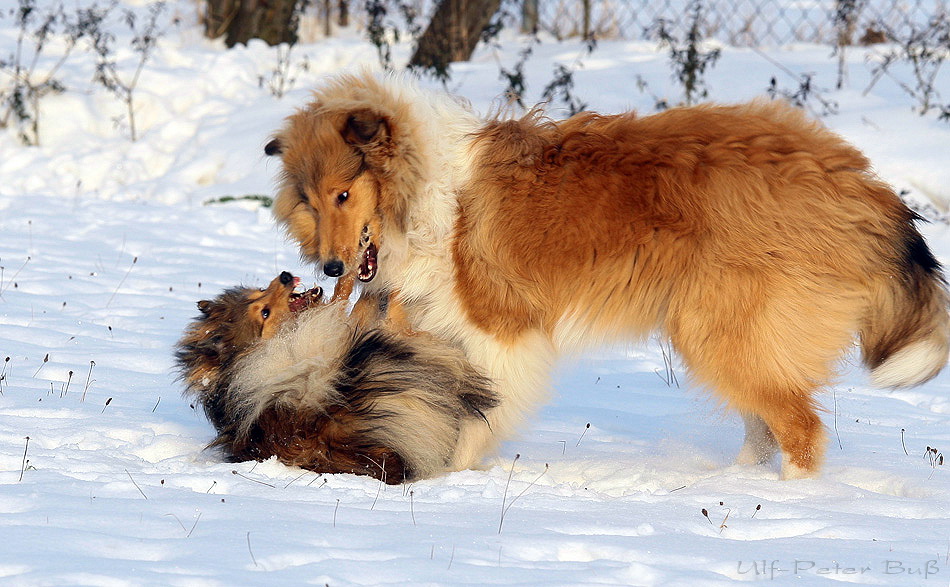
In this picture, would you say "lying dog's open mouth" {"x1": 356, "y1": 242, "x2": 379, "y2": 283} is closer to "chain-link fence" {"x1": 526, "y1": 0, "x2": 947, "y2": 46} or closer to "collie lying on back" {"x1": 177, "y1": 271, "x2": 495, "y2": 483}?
"collie lying on back" {"x1": 177, "y1": 271, "x2": 495, "y2": 483}

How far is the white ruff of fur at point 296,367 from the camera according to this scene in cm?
365

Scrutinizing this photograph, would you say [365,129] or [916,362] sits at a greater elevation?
[365,129]

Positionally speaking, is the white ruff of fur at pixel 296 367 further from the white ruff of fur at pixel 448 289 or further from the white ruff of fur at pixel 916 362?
the white ruff of fur at pixel 916 362

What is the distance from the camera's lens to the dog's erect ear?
376cm

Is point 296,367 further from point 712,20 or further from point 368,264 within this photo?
point 712,20

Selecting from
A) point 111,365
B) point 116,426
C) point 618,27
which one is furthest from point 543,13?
point 116,426

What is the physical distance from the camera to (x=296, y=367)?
371 centimetres

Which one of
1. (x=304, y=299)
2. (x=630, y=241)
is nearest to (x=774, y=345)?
(x=630, y=241)

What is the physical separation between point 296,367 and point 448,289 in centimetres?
65

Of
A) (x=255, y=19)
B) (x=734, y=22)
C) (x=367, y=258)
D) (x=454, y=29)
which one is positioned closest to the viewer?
(x=367, y=258)

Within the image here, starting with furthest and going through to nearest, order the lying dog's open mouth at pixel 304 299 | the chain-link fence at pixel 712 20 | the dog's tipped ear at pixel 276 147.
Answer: the chain-link fence at pixel 712 20 → the lying dog's open mouth at pixel 304 299 → the dog's tipped ear at pixel 276 147

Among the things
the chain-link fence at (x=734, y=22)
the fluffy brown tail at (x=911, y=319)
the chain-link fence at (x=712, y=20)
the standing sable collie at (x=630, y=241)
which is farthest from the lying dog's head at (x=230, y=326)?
the chain-link fence at (x=734, y=22)

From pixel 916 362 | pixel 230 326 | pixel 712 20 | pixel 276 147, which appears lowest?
pixel 230 326

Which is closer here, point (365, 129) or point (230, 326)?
point (365, 129)
